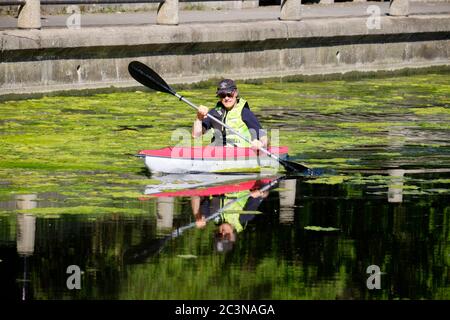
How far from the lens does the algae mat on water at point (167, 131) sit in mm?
13781

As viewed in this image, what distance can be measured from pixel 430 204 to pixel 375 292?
331 cm

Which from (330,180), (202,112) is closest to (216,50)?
(202,112)

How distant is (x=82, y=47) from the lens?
19891 millimetres

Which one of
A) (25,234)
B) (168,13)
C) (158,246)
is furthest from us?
(168,13)

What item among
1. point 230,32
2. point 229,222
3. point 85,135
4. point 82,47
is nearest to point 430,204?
point 229,222

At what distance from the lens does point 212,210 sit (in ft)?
40.4

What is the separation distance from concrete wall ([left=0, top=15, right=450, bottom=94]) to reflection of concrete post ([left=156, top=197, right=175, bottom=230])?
675 centimetres

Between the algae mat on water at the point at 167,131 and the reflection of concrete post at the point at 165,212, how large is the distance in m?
0.31

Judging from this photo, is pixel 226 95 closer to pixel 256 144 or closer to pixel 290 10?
pixel 256 144

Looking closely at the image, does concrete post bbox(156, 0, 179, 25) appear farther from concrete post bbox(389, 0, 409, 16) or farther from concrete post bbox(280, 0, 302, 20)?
concrete post bbox(389, 0, 409, 16)

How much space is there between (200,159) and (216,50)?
8226 millimetres

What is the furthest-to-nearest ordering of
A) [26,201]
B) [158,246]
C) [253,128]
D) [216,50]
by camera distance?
[216,50] → [253,128] → [26,201] → [158,246]

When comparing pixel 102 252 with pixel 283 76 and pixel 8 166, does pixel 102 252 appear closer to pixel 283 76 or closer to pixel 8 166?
pixel 8 166

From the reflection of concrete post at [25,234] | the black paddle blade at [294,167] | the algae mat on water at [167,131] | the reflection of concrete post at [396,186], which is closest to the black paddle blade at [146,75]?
the algae mat on water at [167,131]
